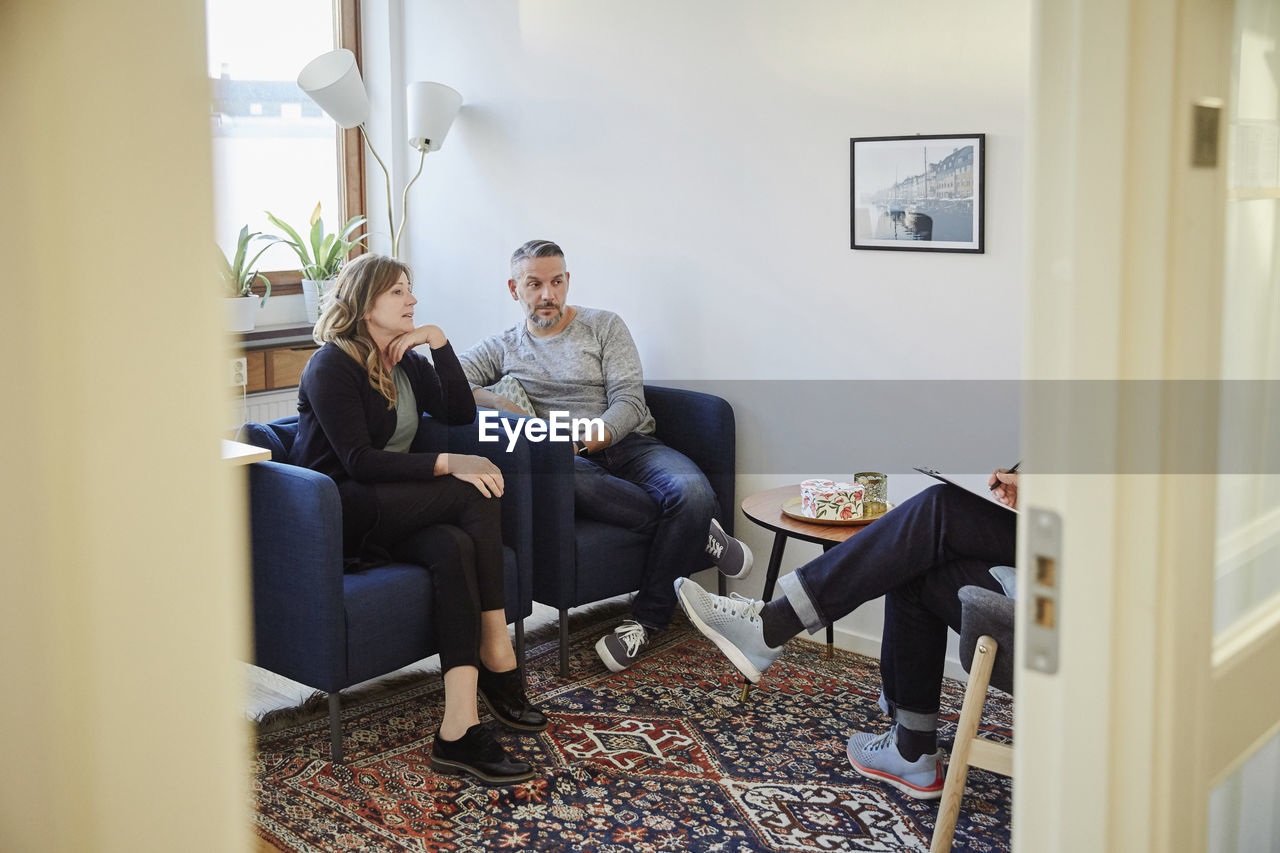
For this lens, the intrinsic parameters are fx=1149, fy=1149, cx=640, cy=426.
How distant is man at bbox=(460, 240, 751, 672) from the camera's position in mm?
3477

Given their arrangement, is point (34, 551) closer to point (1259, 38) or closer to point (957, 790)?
point (1259, 38)

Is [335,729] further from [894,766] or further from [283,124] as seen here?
[283,124]

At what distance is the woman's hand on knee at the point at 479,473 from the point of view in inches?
117

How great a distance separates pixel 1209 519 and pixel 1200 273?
22cm

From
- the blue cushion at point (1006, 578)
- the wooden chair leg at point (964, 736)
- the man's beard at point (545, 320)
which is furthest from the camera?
the man's beard at point (545, 320)

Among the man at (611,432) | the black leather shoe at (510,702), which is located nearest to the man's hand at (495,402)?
Result: the man at (611,432)

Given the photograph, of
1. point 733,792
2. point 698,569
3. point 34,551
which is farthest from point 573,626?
point 34,551

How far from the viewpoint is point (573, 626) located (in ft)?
12.5

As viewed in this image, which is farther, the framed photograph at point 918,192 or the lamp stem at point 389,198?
the lamp stem at point 389,198

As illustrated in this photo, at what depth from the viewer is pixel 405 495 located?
2.92 meters

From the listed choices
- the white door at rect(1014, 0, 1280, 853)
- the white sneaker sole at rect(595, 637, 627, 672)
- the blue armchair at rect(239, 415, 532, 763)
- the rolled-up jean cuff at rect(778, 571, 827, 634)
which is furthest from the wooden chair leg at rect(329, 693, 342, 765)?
the white door at rect(1014, 0, 1280, 853)

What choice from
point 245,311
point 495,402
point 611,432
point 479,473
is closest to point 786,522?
point 611,432

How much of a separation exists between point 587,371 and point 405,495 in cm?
100

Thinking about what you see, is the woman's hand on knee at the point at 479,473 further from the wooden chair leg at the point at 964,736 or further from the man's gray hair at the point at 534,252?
the wooden chair leg at the point at 964,736
